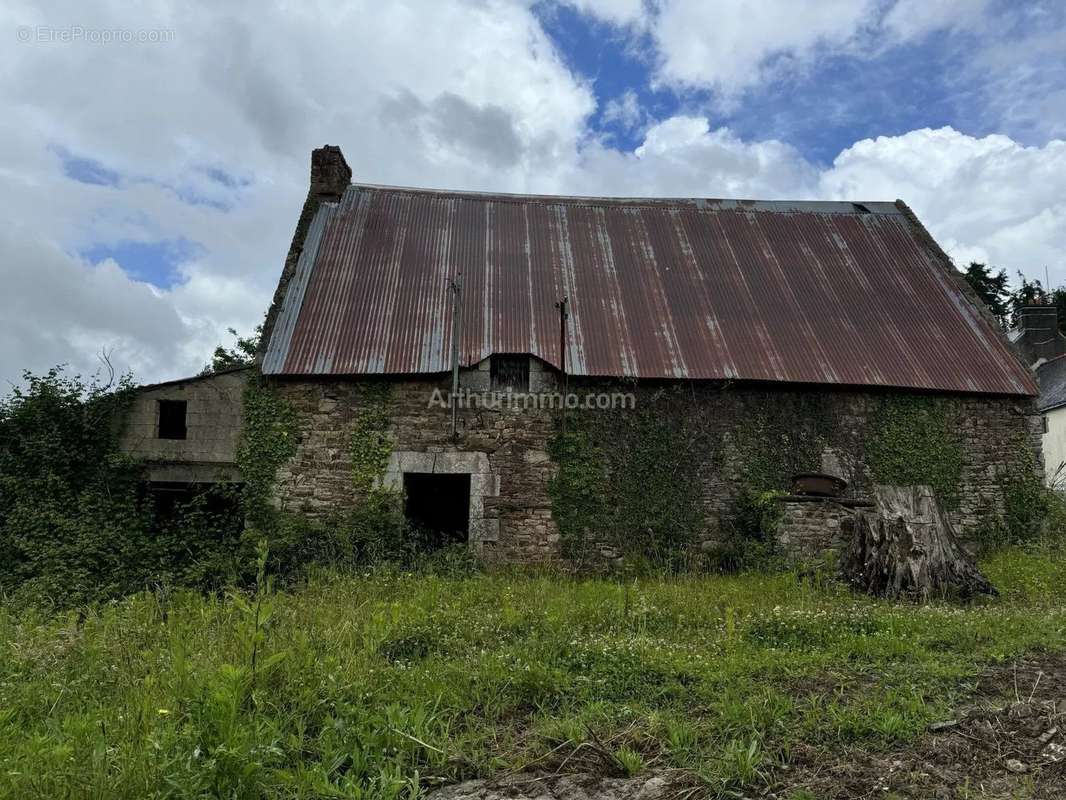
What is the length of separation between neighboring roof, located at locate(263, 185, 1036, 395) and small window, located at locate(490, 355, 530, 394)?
174mm

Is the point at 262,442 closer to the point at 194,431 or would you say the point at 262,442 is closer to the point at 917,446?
the point at 194,431

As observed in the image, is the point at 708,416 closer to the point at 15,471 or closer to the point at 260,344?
the point at 260,344

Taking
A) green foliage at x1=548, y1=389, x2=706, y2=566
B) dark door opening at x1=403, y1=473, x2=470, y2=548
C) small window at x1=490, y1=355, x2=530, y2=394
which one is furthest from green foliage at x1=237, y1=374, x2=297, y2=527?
green foliage at x1=548, y1=389, x2=706, y2=566

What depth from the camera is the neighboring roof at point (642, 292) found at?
1085 cm

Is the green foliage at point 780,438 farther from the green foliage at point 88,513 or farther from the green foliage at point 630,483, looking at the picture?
the green foliage at point 88,513

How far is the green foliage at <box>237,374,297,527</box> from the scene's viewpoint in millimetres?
10055

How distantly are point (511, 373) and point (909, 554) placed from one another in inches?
218

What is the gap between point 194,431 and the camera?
10.3 m

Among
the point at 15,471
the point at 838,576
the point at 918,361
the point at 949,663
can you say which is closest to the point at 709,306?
the point at 918,361

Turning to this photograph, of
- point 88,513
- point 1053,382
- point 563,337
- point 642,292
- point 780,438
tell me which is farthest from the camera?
point 1053,382

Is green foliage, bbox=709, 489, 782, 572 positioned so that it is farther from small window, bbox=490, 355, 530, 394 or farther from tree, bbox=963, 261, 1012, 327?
tree, bbox=963, 261, 1012, 327

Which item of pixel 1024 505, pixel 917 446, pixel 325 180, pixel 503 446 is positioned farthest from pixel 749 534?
pixel 325 180

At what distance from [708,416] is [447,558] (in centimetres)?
428

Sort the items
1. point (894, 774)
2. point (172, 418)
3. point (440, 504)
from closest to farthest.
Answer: point (894, 774), point (172, 418), point (440, 504)
